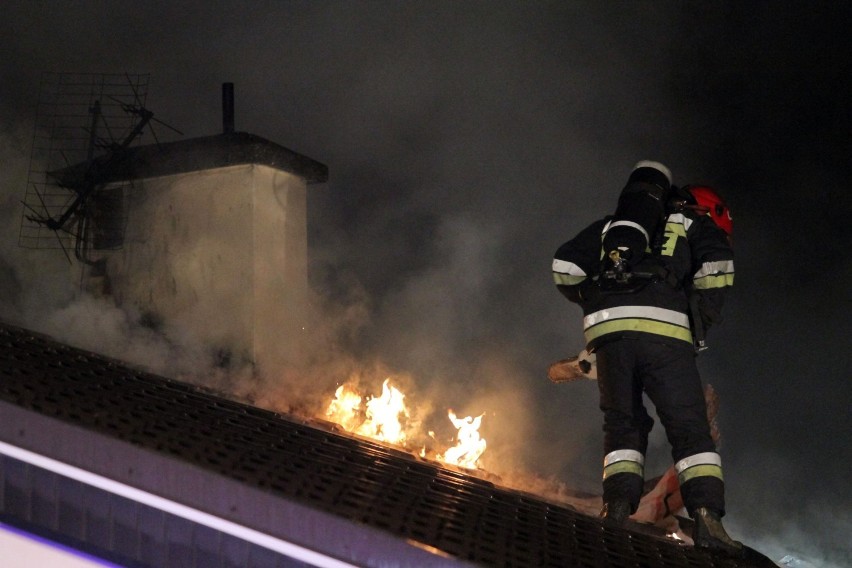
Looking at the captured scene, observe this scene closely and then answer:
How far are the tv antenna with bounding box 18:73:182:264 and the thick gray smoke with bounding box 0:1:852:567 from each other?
0.80ft

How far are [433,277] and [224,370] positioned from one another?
2824 millimetres

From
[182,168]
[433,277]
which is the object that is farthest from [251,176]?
[433,277]

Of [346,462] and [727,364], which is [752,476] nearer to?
[727,364]

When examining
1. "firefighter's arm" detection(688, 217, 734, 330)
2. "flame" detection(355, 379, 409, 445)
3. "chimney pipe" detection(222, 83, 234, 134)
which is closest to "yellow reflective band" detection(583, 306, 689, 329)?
"firefighter's arm" detection(688, 217, 734, 330)

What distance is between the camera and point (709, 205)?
4.07 m

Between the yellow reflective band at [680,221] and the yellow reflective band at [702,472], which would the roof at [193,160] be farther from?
the yellow reflective band at [702,472]

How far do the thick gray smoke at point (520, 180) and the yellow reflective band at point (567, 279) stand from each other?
4.58 metres

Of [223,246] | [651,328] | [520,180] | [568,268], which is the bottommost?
[651,328]

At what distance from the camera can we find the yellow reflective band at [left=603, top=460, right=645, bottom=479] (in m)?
3.80

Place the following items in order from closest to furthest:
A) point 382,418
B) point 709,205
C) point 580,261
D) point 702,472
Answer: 1. point 702,472
2. point 709,205
3. point 580,261
4. point 382,418

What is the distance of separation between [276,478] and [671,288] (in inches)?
89.9

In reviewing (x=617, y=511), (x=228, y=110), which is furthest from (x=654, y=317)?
(x=228, y=110)

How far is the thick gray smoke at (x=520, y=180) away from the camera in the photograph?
27.6 ft

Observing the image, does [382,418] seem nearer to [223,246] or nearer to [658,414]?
[223,246]
